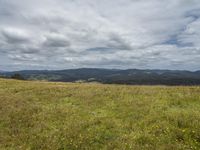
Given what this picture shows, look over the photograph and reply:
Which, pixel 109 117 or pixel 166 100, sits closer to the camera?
pixel 109 117

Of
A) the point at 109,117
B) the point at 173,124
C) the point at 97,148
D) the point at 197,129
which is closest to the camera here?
the point at 97,148

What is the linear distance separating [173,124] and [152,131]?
1382 mm

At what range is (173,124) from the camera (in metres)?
12.3

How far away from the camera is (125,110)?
16.3m

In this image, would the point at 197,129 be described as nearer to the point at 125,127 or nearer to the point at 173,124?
the point at 173,124

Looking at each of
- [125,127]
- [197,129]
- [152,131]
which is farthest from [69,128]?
[197,129]

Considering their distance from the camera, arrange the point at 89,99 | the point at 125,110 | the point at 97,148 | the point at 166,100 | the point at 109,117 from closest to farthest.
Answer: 1. the point at 97,148
2. the point at 109,117
3. the point at 125,110
4. the point at 166,100
5. the point at 89,99

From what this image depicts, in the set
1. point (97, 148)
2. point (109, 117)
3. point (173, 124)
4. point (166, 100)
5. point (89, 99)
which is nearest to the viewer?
point (97, 148)

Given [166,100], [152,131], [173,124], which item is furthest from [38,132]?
[166,100]

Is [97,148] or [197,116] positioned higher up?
[197,116]

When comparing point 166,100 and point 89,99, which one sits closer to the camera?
point 166,100

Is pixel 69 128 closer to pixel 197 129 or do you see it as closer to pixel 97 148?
pixel 97 148

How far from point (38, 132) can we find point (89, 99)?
29.5ft

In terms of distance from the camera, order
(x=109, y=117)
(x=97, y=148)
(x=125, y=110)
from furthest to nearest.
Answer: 1. (x=125, y=110)
2. (x=109, y=117)
3. (x=97, y=148)
